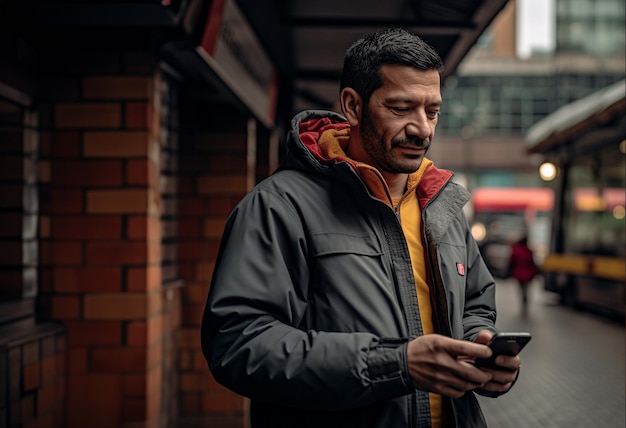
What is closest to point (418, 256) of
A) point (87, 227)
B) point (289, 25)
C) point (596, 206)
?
point (87, 227)

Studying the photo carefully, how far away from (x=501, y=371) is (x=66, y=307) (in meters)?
3.19

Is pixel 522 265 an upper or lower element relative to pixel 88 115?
lower

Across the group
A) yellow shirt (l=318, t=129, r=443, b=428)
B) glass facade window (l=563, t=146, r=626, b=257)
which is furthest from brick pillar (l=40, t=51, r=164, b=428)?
glass facade window (l=563, t=146, r=626, b=257)

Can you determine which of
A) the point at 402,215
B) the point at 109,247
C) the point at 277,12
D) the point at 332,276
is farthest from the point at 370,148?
the point at 277,12

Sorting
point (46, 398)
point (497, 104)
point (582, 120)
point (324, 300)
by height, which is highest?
point (497, 104)

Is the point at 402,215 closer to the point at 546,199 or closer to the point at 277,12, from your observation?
the point at 277,12

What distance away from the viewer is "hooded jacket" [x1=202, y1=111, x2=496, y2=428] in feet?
6.02

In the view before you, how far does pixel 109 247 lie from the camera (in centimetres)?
454

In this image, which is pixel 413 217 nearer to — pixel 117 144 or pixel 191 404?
pixel 117 144

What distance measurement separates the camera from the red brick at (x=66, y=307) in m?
4.53

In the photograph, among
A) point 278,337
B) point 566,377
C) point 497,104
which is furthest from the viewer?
point 497,104

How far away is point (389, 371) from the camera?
1798 millimetres

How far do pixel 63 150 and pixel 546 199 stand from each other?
1420 inches

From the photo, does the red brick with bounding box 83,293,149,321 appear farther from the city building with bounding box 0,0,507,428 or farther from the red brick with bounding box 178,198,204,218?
the red brick with bounding box 178,198,204,218
